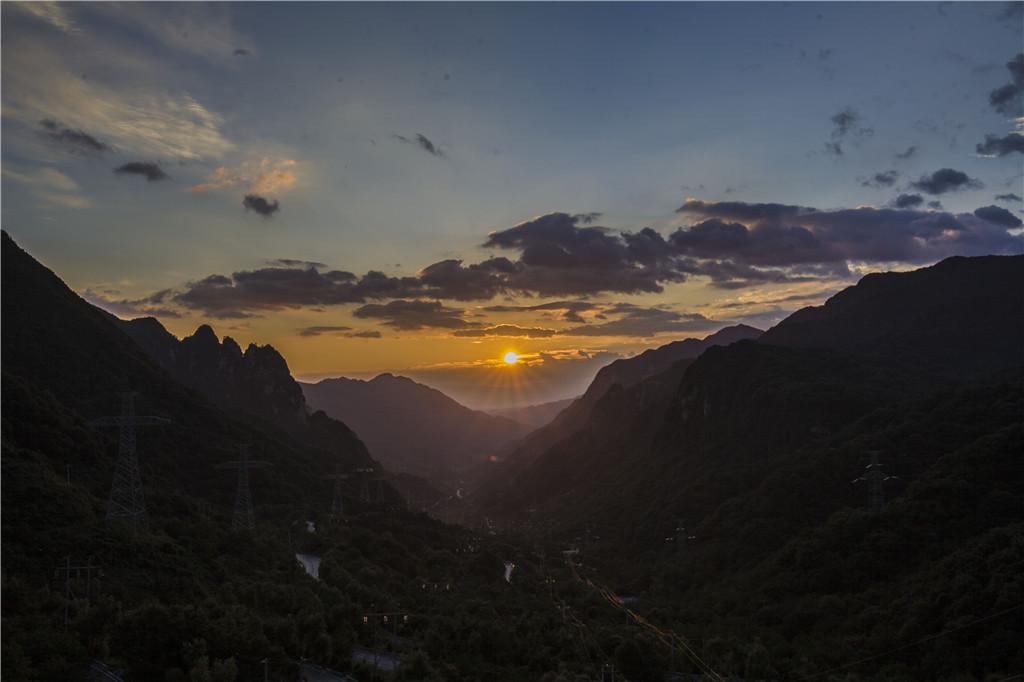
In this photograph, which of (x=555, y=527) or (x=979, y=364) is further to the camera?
(x=555, y=527)

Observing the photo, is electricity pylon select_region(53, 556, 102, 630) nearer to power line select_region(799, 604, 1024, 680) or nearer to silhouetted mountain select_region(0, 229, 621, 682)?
silhouetted mountain select_region(0, 229, 621, 682)

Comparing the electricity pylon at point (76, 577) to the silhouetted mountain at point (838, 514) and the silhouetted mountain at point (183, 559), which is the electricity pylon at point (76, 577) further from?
the silhouetted mountain at point (838, 514)

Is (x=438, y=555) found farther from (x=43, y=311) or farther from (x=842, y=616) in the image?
(x=43, y=311)

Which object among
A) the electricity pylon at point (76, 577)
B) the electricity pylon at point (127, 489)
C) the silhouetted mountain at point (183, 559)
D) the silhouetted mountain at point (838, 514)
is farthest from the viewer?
the electricity pylon at point (127, 489)

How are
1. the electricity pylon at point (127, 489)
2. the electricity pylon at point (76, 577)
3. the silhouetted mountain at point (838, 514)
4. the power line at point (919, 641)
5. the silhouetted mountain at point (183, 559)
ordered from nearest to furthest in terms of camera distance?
the silhouetted mountain at point (183, 559) → the electricity pylon at point (76, 577) → the power line at point (919, 641) → the silhouetted mountain at point (838, 514) → the electricity pylon at point (127, 489)

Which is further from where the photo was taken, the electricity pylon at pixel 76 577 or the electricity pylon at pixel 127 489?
the electricity pylon at pixel 127 489

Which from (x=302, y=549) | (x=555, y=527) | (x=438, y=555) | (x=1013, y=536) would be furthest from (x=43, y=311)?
(x=1013, y=536)

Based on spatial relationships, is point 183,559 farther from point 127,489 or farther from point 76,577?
point 76,577

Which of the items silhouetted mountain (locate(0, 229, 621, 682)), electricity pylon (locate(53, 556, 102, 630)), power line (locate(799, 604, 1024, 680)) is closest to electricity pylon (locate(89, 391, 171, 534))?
silhouetted mountain (locate(0, 229, 621, 682))

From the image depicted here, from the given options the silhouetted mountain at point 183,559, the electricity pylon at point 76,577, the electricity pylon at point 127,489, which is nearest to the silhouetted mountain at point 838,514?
the silhouetted mountain at point 183,559

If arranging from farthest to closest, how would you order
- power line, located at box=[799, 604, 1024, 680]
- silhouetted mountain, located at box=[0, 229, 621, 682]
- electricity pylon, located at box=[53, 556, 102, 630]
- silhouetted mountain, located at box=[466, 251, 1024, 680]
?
silhouetted mountain, located at box=[466, 251, 1024, 680]
power line, located at box=[799, 604, 1024, 680]
electricity pylon, located at box=[53, 556, 102, 630]
silhouetted mountain, located at box=[0, 229, 621, 682]

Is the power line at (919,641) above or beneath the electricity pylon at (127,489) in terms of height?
beneath
